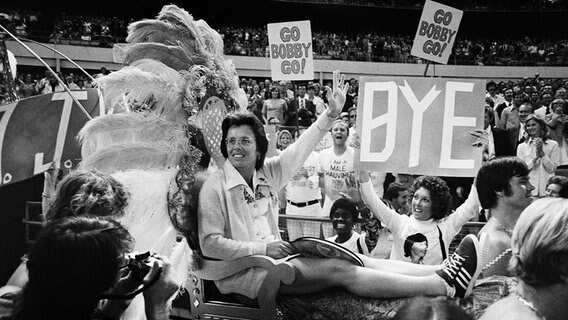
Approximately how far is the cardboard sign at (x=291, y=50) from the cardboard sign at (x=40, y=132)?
3383 millimetres

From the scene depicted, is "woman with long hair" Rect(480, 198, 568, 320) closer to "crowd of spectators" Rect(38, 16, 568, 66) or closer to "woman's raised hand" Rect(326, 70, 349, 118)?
"woman's raised hand" Rect(326, 70, 349, 118)

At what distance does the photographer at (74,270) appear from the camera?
1.32 metres

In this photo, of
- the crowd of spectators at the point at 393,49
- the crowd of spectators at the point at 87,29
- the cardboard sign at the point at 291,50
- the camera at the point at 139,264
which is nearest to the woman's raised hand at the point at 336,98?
the camera at the point at 139,264

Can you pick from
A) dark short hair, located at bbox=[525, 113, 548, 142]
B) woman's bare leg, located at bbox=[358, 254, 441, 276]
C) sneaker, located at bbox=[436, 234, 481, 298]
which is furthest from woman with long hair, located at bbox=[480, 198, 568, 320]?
dark short hair, located at bbox=[525, 113, 548, 142]

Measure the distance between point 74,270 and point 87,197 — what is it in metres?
0.84

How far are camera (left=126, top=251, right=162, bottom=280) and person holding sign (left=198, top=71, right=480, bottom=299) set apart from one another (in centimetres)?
87

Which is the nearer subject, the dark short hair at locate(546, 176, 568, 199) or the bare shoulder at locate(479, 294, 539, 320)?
the bare shoulder at locate(479, 294, 539, 320)

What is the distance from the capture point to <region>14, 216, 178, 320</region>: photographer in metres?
Answer: 1.32

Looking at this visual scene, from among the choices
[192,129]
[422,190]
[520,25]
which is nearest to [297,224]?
[422,190]

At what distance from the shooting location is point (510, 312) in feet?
4.46

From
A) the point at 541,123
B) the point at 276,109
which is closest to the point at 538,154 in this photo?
the point at 541,123

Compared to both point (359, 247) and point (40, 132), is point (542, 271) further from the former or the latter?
point (359, 247)

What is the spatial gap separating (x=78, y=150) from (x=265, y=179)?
92 cm

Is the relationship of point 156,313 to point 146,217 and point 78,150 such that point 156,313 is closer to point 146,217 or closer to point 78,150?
point 146,217
